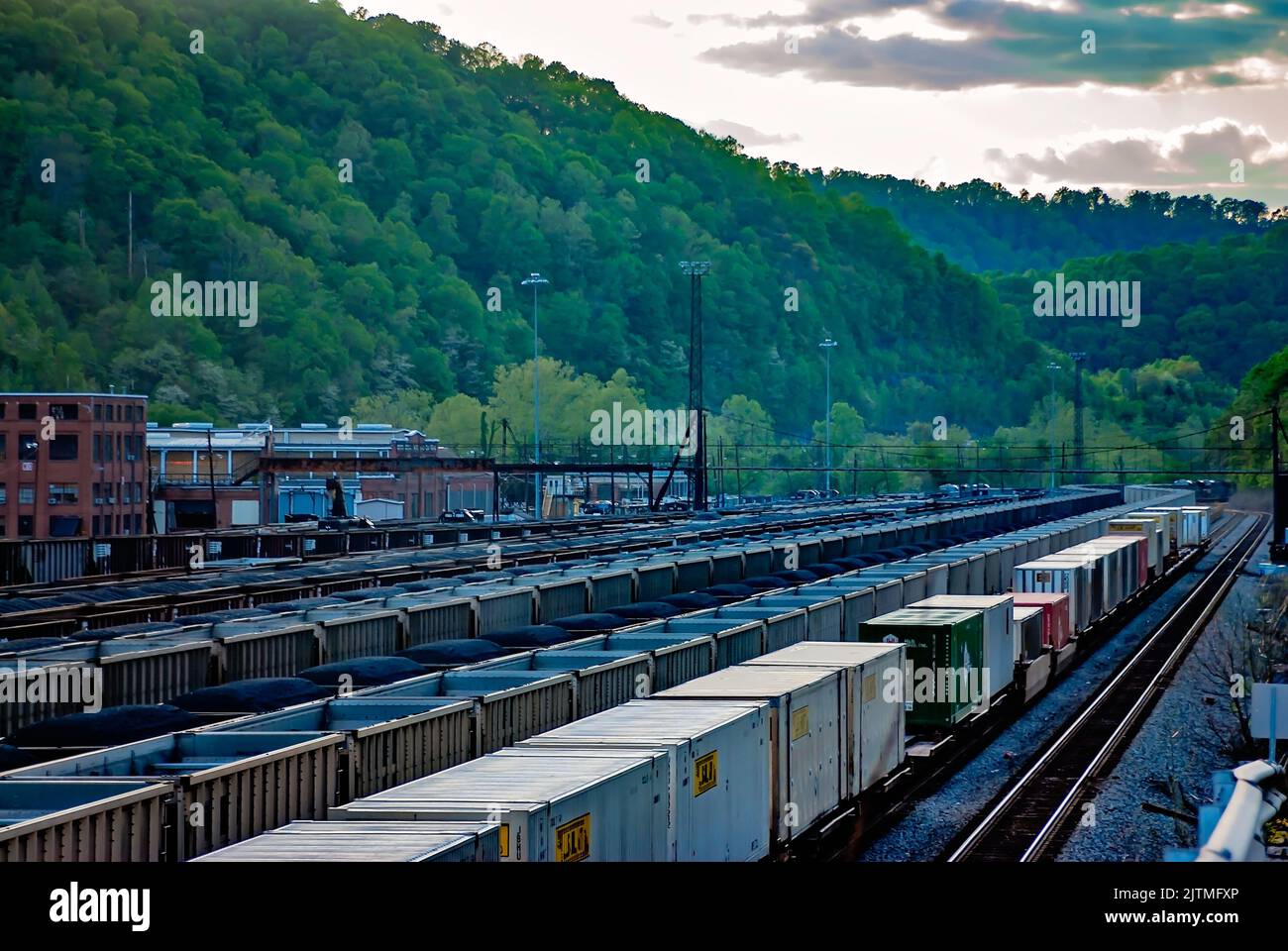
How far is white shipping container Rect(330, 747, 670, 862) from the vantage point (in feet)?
38.6

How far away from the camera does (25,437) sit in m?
77.6

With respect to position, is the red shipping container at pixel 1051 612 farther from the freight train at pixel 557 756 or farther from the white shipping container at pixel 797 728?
the white shipping container at pixel 797 728

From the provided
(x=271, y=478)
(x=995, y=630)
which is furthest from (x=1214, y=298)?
Result: (x=995, y=630)

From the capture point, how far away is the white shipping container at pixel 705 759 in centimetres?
1506

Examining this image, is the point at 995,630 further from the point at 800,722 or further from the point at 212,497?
the point at 212,497

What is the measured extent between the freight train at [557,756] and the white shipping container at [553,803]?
0.09ft

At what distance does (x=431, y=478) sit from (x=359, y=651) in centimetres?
7801

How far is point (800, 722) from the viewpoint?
19062 mm

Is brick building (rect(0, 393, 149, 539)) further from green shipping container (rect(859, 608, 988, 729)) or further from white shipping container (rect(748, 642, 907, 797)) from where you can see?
white shipping container (rect(748, 642, 907, 797))

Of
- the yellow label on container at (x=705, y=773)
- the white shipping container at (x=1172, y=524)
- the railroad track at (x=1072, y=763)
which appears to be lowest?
the railroad track at (x=1072, y=763)

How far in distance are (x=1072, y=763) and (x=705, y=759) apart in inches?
650

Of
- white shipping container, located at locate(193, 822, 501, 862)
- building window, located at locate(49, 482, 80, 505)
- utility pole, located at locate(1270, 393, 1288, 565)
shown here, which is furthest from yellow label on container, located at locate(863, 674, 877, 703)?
building window, located at locate(49, 482, 80, 505)
